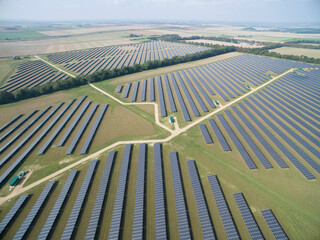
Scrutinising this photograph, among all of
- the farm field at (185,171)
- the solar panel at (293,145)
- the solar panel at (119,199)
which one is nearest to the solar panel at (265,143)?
the farm field at (185,171)

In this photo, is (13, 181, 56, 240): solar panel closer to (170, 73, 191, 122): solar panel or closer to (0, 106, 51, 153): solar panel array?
(0, 106, 51, 153): solar panel array

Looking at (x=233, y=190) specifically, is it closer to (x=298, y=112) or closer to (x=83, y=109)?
(x=298, y=112)

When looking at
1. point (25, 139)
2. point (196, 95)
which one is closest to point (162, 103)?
point (196, 95)

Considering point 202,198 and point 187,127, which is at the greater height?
point 187,127

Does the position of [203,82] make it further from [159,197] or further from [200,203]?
[159,197]

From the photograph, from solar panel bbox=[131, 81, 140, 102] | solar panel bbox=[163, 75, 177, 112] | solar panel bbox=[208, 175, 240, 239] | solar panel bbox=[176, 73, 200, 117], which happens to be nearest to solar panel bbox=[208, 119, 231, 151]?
solar panel bbox=[176, 73, 200, 117]

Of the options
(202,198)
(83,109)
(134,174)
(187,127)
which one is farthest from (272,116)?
(83,109)
